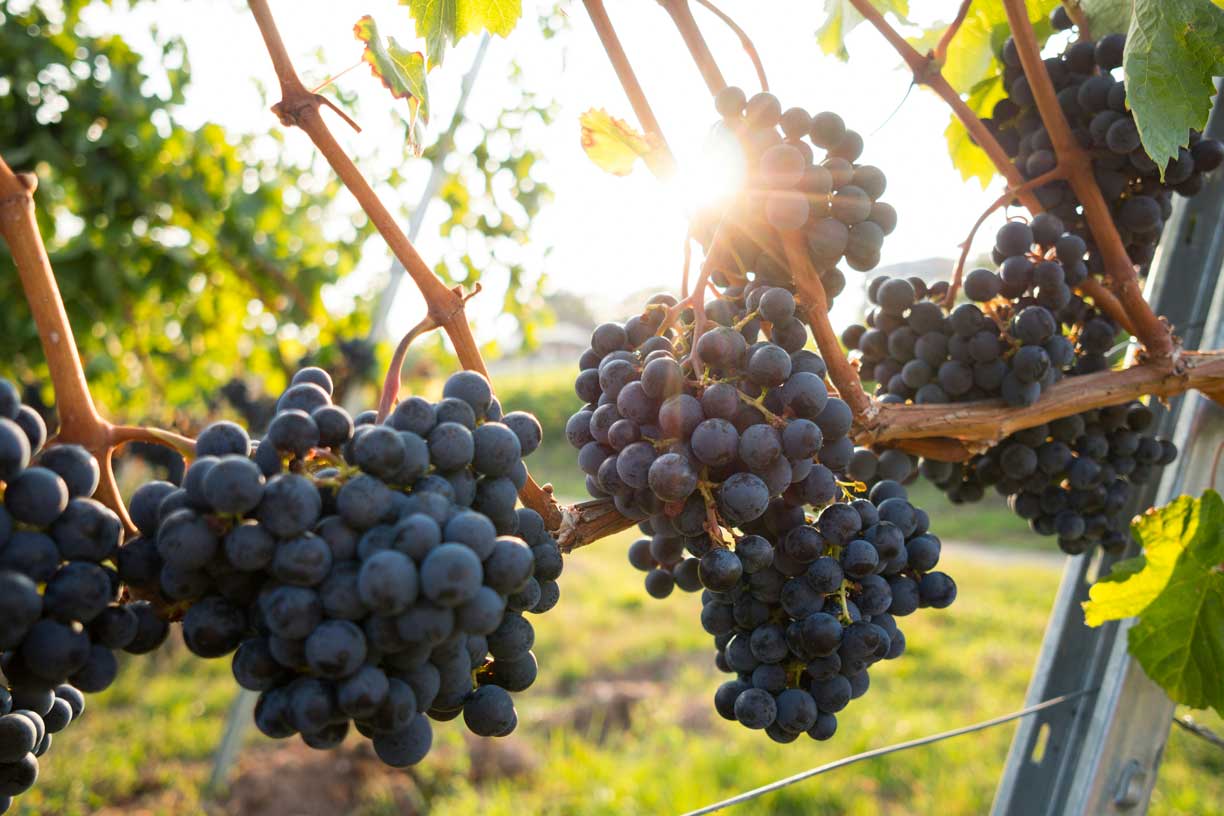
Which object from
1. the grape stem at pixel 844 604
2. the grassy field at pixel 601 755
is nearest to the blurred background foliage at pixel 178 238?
the grassy field at pixel 601 755

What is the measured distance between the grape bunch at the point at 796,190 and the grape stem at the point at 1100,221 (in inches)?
14.5

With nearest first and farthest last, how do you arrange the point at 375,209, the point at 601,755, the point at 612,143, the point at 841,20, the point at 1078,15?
the point at 375,209
the point at 612,143
the point at 1078,15
the point at 841,20
the point at 601,755

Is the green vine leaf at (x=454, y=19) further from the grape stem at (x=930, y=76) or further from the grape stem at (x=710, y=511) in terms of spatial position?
the grape stem at (x=710, y=511)

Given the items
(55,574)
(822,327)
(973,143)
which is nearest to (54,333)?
(55,574)

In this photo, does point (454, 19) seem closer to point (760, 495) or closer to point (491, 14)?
point (491, 14)

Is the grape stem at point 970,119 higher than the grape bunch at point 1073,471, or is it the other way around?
the grape stem at point 970,119

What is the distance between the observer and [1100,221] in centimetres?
106

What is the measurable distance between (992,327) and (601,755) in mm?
3232

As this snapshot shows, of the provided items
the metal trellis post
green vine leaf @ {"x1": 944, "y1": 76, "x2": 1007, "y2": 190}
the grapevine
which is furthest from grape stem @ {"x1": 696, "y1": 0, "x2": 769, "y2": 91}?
the metal trellis post

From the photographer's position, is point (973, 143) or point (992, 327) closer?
point (992, 327)

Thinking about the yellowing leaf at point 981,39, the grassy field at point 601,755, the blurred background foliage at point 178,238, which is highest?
the yellowing leaf at point 981,39

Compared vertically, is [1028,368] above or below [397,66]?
below

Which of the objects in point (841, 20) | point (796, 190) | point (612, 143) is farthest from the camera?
point (841, 20)

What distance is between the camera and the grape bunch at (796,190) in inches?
31.3
